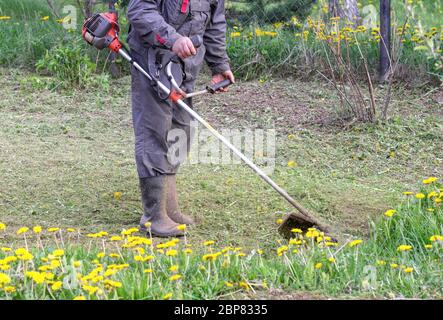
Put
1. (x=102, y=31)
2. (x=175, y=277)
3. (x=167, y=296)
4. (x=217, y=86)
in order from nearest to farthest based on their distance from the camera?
(x=167, y=296) → (x=175, y=277) → (x=102, y=31) → (x=217, y=86)

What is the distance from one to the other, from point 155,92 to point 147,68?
15 centimetres

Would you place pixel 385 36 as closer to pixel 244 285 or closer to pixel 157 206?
pixel 157 206

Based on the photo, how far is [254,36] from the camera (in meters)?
9.12

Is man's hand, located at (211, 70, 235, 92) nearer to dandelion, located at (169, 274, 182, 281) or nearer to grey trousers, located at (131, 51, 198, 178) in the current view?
grey trousers, located at (131, 51, 198, 178)

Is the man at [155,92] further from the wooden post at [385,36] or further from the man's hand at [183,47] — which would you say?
the wooden post at [385,36]

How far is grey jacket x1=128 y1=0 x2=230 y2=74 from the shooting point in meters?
5.13

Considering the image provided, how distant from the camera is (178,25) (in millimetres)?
5340

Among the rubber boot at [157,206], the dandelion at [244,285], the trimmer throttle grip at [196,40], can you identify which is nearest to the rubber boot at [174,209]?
the rubber boot at [157,206]

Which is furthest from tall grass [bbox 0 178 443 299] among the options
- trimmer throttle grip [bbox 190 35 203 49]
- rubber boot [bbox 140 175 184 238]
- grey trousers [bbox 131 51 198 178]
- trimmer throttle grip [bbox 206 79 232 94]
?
trimmer throttle grip [bbox 190 35 203 49]

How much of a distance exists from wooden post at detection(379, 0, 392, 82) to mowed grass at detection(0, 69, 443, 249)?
409mm

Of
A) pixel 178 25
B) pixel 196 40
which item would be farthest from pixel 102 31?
pixel 196 40

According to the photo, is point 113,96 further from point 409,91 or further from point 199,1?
point 199,1

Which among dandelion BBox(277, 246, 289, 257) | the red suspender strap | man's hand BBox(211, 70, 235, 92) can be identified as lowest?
dandelion BBox(277, 246, 289, 257)
